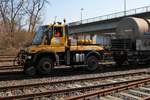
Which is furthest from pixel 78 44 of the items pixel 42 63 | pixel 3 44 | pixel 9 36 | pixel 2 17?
pixel 2 17

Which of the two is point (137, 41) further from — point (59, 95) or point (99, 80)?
point (59, 95)

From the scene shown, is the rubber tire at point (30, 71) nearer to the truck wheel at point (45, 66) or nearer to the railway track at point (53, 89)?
the truck wheel at point (45, 66)

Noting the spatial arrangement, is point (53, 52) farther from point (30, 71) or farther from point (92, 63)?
point (92, 63)

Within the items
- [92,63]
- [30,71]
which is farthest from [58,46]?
[92,63]

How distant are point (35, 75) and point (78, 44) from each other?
11.8 ft

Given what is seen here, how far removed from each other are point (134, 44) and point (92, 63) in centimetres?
Result: 499

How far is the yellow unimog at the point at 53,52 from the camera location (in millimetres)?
17641

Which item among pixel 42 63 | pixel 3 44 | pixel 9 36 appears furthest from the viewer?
pixel 9 36

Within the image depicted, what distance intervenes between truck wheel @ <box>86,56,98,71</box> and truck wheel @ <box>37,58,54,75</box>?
9.76 feet

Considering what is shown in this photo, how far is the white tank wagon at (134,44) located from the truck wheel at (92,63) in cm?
350

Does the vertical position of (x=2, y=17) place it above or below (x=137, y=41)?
above

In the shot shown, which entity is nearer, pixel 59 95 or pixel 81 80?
pixel 59 95

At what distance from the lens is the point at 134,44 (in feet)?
76.9

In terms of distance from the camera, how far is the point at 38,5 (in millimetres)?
62500
